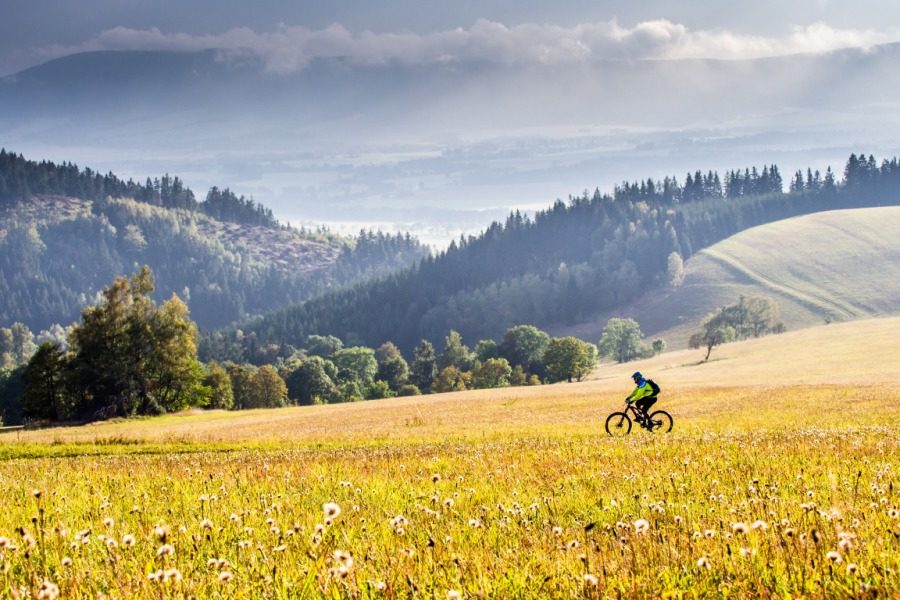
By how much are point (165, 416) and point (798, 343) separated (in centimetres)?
11868

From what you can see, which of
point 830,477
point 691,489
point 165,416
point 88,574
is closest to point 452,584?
point 88,574

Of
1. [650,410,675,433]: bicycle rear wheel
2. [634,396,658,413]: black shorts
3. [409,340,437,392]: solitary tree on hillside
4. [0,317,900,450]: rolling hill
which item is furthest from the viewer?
[409,340,437,392]: solitary tree on hillside

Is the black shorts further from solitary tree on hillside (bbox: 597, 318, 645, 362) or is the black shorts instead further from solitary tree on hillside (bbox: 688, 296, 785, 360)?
solitary tree on hillside (bbox: 597, 318, 645, 362)

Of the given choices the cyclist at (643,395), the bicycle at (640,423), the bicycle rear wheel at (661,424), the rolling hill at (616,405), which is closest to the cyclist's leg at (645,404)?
the cyclist at (643,395)

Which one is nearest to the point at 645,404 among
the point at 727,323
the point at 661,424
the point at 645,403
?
the point at 645,403

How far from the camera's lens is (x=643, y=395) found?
1021 inches

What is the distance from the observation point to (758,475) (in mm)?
10234

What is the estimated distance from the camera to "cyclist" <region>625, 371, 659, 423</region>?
84.8 feet

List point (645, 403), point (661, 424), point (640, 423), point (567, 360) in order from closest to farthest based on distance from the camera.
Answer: point (640, 423)
point (645, 403)
point (661, 424)
point (567, 360)

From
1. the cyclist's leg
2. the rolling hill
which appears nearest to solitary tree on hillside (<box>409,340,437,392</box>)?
the rolling hill

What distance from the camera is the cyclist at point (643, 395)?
2584 centimetres

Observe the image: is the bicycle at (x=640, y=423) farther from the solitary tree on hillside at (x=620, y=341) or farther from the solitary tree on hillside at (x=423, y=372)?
the solitary tree on hillside at (x=620, y=341)

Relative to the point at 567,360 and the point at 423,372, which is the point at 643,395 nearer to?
the point at 567,360

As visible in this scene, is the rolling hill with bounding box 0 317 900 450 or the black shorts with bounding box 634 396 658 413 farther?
the rolling hill with bounding box 0 317 900 450
